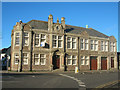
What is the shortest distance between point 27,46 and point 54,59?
18.9 ft

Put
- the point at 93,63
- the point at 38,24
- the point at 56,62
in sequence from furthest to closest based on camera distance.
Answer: the point at 93,63 → the point at 38,24 → the point at 56,62

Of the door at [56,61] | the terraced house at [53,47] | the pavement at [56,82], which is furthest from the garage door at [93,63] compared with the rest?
the pavement at [56,82]

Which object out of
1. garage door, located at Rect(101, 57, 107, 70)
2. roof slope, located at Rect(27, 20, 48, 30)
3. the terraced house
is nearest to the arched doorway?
the terraced house

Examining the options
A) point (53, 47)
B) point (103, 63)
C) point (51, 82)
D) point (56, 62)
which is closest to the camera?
point (51, 82)

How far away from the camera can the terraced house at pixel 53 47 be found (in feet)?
84.5

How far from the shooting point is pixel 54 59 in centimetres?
2803

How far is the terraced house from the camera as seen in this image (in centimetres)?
2577

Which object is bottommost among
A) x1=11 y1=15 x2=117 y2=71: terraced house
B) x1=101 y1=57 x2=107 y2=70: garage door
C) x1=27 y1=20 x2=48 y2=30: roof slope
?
x1=101 y1=57 x2=107 y2=70: garage door

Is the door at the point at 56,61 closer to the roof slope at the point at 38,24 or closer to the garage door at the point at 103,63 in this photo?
the roof slope at the point at 38,24

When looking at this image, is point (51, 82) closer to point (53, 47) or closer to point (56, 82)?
point (56, 82)

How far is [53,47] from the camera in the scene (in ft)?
92.0

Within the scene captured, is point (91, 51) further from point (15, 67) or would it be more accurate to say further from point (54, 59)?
point (15, 67)

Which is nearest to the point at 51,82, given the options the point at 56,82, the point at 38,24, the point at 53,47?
the point at 56,82

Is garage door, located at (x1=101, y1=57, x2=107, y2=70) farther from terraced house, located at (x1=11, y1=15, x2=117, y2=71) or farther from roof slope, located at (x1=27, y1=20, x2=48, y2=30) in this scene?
roof slope, located at (x1=27, y1=20, x2=48, y2=30)
